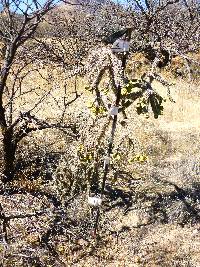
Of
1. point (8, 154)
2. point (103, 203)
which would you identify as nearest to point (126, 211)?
point (103, 203)

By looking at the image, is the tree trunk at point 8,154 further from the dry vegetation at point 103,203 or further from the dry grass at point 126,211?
the dry grass at point 126,211

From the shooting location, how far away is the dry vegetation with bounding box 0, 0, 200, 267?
4789mm

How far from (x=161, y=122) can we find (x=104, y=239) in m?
4.16

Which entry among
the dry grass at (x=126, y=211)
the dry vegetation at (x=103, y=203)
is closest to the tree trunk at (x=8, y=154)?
the dry vegetation at (x=103, y=203)

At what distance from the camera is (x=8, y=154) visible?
6.13 meters

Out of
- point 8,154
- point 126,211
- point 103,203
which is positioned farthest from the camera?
point 8,154

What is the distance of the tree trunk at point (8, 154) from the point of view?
235 inches

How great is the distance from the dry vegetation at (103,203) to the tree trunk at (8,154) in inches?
2.2

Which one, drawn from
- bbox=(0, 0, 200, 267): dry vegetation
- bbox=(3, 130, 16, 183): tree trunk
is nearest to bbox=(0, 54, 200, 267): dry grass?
bbox=(0, 0, 200, 267): dry vegetation

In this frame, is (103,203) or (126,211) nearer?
(126,211)

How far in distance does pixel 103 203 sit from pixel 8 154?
4.44ft

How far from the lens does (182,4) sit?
63.0 ft

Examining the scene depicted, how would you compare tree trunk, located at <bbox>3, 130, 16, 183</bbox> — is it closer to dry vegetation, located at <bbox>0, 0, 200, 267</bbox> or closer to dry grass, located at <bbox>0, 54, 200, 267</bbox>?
dry vegetation, located at <bbox>0, 0, 200, 267</bbox>

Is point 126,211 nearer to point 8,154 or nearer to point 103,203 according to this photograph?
point 103,203
